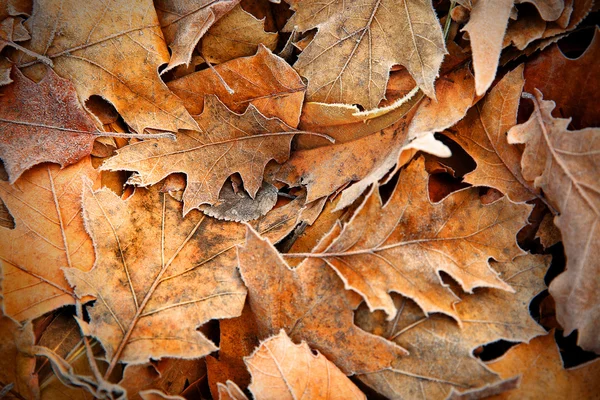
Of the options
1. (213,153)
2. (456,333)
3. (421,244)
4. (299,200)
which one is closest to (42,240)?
(213,153)

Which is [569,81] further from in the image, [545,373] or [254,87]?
[254,87]

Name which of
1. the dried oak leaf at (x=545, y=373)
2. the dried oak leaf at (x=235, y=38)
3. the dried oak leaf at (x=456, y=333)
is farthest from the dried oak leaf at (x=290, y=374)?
the dried oak leaf at (x=235, y=38)

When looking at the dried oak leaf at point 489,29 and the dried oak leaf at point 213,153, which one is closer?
the dried oak leaf at point 489,29

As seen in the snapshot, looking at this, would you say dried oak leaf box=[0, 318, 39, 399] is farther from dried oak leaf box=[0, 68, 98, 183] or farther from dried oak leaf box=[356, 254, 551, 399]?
dried oak leaf box=[356, 254, 551, 399]

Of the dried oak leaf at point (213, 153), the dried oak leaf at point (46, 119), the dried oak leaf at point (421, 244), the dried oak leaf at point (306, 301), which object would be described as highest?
the dried oak leaf at point (46, 119)

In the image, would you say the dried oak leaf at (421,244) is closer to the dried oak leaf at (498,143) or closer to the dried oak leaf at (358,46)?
the dried oak leaf at (498,143)

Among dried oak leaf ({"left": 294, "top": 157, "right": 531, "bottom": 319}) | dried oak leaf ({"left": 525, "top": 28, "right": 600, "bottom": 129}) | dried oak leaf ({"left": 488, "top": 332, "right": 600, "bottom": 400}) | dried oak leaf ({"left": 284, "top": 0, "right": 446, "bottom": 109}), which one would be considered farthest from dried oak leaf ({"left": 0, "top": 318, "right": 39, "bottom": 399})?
dried oak leaf ({"left": 525, "top": 28, "right": 600, "bottom": 129})

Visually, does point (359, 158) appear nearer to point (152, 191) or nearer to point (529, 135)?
point (529, 135)
